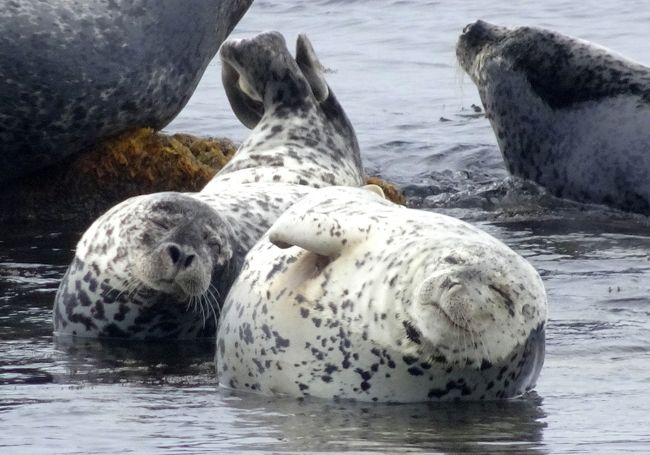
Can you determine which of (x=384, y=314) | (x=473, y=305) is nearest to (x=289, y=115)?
(x=384, y=314)

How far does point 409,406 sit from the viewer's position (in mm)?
5352

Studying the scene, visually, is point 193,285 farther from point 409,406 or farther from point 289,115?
point 289,115

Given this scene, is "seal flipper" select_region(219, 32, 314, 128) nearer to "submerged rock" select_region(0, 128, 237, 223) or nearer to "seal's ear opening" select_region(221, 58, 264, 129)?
"seal's ear opening" select_region(221, 58, 264, 129)

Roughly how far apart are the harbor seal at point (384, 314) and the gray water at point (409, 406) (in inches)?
3.7

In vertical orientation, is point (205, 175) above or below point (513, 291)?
below

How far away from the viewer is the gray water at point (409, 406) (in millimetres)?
4848

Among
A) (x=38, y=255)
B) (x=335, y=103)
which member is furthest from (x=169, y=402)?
(x=335, y=103)

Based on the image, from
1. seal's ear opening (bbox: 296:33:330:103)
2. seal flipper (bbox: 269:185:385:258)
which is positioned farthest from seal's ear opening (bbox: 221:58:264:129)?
seal flipper (bbox: 269:185:385:258)

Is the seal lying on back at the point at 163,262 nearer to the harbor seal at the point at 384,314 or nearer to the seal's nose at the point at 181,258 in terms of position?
the seal's nose at the point at 181,258

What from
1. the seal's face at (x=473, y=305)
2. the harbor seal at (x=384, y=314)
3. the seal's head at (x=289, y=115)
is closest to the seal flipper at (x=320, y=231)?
the harbor seal at (x=384, y=314)

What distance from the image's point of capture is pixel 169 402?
5391 millimetres

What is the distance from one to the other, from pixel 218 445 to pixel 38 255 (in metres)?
3.59

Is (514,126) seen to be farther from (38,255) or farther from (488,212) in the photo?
(38,255)

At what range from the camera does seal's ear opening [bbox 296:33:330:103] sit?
864 centimetres
